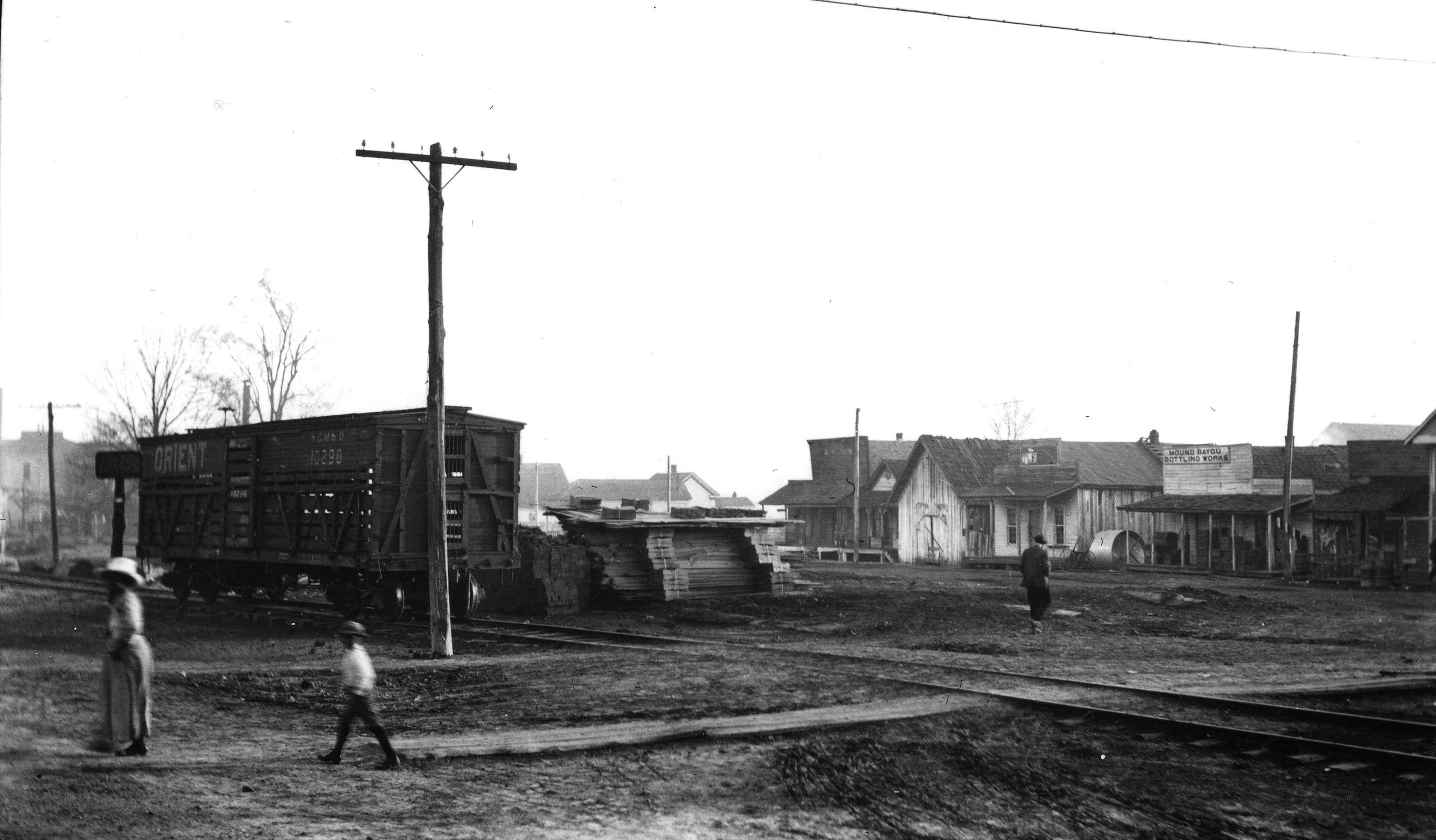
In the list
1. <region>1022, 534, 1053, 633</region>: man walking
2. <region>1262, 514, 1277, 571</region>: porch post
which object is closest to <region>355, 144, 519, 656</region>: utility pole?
<region>1022, 534, 1053, 633</region>: man walking

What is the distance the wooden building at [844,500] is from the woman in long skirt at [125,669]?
45595 millimetres

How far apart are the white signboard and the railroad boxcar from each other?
3276 centimetres

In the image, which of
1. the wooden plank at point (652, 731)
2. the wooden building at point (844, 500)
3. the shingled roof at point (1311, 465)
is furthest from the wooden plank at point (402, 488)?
the shingled roof at point (1311, 465)

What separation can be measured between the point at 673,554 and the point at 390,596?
6519 millimetres

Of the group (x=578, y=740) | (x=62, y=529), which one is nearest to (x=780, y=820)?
(x=578, y=740)

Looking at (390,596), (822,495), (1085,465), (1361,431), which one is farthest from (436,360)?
(1361,431)

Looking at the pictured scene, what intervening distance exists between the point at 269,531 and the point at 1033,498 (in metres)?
35.1

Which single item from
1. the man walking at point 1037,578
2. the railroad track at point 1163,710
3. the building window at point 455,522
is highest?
the building window at point 455,522

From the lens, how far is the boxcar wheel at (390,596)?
20250 mm

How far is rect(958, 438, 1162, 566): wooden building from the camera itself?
49.2 m

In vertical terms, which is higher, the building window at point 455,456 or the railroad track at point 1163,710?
the building window at point 455,456

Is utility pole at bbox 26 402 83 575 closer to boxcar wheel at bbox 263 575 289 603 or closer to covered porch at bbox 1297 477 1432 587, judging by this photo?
boxcar wheel at bbox 263 575 289 603

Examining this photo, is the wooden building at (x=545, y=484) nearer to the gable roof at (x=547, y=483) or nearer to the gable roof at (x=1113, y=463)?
the gable roof at (x=547, y=483)

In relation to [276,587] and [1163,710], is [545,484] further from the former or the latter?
[1163,710]
